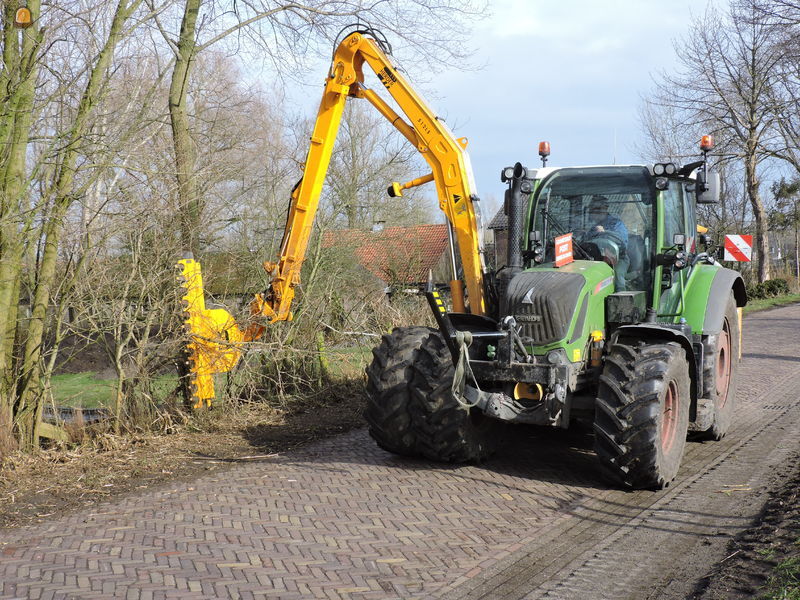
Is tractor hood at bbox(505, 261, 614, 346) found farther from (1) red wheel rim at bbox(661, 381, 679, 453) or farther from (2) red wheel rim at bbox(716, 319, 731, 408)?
(2) red wheel rim at bbox(716, 319, 731, 408)

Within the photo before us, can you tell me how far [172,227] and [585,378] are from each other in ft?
16.4

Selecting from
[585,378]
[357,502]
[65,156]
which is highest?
[65,156]

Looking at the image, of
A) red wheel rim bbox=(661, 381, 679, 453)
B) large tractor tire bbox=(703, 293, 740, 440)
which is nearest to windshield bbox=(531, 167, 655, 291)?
large tractor tire bbox=(703, 293, 740, 440)

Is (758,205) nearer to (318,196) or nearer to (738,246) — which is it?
(738,246)

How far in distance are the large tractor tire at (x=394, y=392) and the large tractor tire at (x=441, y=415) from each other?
85 millimetres

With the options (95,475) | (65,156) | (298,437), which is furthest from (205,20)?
(95,475)

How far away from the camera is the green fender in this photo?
823 centimetres

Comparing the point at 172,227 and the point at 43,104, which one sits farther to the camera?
the point at 172,227

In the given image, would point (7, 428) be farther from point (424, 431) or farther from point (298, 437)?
point (424, 431)

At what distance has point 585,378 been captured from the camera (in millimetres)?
7398

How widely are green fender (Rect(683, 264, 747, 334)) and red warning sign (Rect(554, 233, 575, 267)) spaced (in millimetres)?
1496

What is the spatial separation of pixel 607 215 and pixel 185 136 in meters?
6.34

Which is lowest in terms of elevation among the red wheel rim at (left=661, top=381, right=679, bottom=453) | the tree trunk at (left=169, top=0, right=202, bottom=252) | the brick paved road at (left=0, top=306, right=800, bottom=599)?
the brick paved road at (left=0, top=306, right=800, bottom=599)

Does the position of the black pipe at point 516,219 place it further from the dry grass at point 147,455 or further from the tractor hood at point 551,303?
the dry grass at point 147,455
